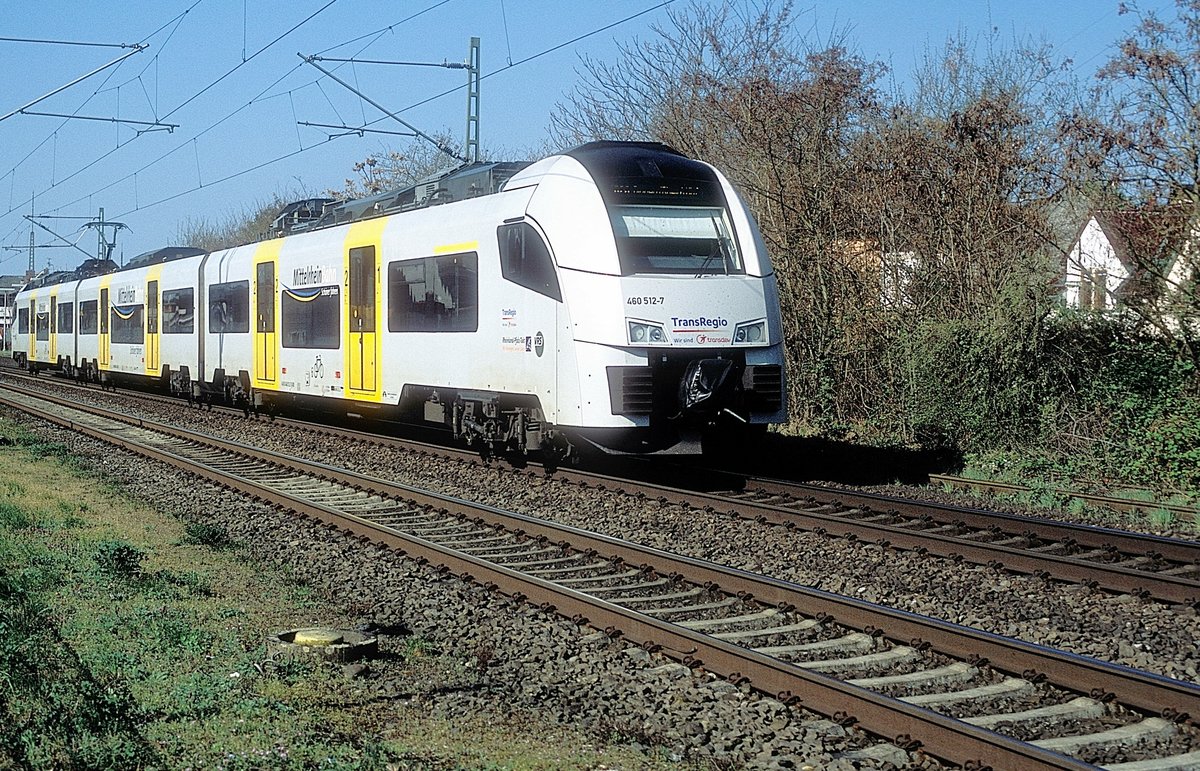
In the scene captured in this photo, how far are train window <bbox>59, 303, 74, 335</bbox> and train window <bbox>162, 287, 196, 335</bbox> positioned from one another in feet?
38.1

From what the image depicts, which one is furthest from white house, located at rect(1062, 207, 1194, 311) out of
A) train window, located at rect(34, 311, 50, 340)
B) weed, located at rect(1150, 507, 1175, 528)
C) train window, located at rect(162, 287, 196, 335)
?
train window, located at rect(34, 311, 50, 340)

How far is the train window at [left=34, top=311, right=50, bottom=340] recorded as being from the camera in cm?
4203

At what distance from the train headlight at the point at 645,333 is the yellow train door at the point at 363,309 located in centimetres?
568

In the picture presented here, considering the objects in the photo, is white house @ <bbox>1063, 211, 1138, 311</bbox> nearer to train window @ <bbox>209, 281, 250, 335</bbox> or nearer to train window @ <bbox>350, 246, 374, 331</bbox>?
train window @ <bbox>350, 246, 374, 331</bbox>

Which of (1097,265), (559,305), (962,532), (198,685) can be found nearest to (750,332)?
(559,305)

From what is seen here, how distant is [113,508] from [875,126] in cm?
1366

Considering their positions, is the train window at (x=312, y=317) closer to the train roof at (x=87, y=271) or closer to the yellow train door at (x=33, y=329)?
the train roof at (x=87, y=271)

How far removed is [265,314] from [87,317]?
53.7ft

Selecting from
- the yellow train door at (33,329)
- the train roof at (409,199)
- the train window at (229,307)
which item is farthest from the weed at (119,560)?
the yellow train door at (33,329)

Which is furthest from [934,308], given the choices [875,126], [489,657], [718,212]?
[489,657]

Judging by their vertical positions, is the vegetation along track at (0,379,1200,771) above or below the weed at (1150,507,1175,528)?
below

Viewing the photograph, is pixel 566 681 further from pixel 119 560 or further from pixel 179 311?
pixel 179 311

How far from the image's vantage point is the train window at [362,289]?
56.5ft

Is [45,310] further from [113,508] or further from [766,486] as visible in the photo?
[766,486]
